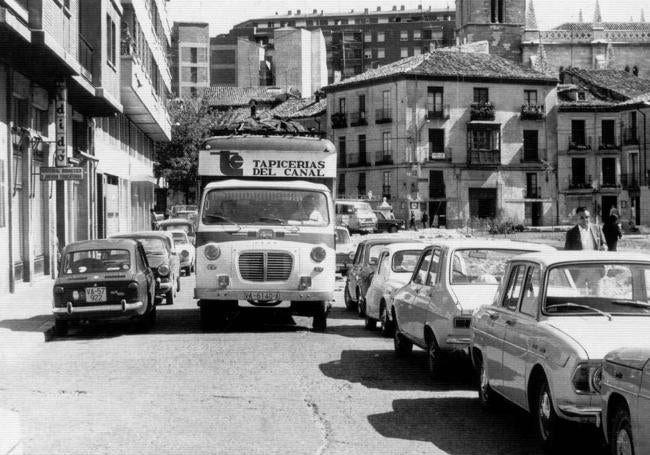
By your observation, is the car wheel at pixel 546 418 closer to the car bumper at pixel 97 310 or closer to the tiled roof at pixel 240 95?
the car bumper at pixel 97 310

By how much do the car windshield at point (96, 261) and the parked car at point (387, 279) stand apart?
13.1 feet

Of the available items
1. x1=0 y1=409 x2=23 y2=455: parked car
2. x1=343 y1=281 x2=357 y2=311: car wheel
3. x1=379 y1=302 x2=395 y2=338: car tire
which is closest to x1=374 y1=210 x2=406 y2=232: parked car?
x1=343 y1=281 x2=357 y2=311: car wheel

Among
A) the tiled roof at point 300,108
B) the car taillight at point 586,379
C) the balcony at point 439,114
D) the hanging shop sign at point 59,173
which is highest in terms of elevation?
the tiled roof at point 300,108

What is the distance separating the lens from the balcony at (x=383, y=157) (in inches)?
2940

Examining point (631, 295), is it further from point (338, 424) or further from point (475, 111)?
point (475, 111)

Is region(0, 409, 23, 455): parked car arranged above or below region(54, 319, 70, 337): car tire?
above

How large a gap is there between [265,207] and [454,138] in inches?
2413

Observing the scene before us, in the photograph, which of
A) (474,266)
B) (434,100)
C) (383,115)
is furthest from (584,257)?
(383,115)

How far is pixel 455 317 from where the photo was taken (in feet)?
33.3

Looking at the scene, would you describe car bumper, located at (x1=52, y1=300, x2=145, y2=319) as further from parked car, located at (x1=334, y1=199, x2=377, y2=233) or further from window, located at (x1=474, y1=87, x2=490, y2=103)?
window, located at (x1=474, y1=87, x2=490, y2=103)

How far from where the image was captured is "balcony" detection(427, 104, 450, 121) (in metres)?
74.8

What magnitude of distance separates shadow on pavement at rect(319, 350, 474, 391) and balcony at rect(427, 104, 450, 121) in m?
63.0

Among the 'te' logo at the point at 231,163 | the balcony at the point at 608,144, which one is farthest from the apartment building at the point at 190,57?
the 'te' logo at the point at 231,163

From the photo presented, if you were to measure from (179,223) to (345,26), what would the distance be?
98493mm
